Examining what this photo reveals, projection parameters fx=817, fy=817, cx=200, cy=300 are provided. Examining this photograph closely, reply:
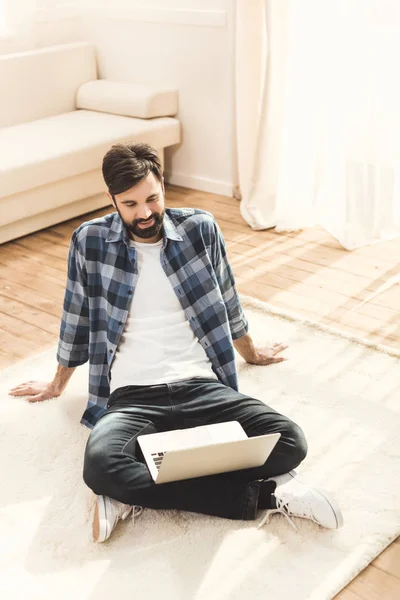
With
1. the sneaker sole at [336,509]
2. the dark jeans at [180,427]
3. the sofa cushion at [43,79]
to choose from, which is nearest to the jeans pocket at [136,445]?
the dark jeans at [180,427]

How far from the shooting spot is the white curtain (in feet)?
11.1

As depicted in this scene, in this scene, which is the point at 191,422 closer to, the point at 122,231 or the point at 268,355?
the point at 122,231

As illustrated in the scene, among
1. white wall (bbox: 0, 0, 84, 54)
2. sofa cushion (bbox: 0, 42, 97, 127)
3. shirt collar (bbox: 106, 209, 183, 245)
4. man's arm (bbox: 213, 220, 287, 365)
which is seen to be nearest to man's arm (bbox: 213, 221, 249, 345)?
man's arm (bbox: 213, 220, 287, 365)

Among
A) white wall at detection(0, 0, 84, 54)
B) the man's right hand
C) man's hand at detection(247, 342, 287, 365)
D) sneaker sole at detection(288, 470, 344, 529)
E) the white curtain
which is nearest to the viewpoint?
sneaker sole at detection(288, 470, 344, 529)

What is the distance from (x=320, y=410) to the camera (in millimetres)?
2357

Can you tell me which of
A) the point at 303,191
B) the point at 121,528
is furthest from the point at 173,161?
the point at 121,528

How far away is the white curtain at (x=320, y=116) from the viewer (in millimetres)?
3379

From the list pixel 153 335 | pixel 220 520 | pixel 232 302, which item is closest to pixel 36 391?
pixel 153 335

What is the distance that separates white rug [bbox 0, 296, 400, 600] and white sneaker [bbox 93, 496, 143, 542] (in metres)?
0.02

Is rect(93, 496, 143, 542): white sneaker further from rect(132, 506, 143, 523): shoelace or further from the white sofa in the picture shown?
the white sofa

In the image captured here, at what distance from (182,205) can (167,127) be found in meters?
0.43

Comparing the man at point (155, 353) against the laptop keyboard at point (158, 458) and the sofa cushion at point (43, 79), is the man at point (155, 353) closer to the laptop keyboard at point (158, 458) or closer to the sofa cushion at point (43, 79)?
the laptop keyboard at point (158, 458)

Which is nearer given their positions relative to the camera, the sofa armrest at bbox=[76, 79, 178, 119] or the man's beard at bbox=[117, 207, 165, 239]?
the man's beard at bbox=[117, 207, 165, 239]

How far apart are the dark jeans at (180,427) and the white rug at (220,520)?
0.24 ft
